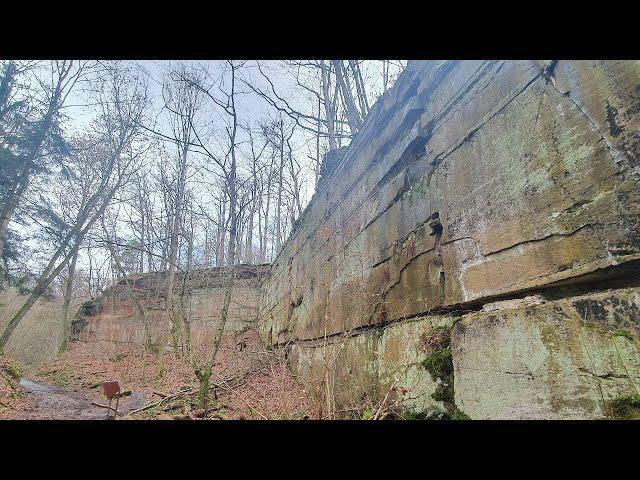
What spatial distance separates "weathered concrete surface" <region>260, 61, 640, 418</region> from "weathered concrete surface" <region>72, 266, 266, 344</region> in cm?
1052

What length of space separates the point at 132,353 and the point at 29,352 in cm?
709

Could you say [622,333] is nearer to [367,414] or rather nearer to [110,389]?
[367,414]

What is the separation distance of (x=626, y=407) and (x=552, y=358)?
11.4 inches

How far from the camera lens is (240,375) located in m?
6.70

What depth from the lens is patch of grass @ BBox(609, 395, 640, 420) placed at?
1253mm

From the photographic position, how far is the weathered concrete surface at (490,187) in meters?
1.48

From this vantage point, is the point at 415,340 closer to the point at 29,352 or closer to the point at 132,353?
the point at 132,353

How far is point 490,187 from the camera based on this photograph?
81.9 inches

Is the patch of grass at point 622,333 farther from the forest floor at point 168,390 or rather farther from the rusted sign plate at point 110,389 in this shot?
the rusted sign plate at point 110,389

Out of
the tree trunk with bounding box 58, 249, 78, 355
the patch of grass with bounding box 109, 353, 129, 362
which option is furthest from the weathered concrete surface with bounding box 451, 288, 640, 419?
the tree trunk with bounding box 58, 249, 78, 355

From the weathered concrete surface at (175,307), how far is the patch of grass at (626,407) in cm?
1278

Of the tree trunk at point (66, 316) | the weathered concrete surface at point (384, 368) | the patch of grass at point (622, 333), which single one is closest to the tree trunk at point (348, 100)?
the weathered concrete surface at point (384, 368)
